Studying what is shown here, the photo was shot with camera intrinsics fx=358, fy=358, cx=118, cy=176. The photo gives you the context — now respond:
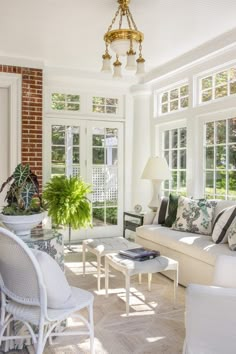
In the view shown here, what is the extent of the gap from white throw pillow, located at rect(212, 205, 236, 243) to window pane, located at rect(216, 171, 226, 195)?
3.13ft

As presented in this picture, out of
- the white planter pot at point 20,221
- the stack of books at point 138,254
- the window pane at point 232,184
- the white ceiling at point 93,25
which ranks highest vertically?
the white ceiling at point 93,25

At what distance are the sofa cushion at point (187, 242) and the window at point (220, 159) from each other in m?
0.86

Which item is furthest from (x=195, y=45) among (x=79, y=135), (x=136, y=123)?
(x=79, y=135)

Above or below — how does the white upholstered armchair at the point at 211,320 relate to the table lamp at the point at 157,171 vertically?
below

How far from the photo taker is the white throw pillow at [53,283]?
6.42 ft

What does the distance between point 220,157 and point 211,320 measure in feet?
11.0

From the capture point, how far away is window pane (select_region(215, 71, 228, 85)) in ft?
15.0

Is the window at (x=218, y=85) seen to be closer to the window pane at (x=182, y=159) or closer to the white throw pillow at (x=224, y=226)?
the window pane at (x=182, y=159)

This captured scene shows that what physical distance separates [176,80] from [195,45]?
3.08 feet

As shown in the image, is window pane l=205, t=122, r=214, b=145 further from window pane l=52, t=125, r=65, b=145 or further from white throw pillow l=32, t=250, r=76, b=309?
white throw pillow l=32, t=250, r=76, b=309

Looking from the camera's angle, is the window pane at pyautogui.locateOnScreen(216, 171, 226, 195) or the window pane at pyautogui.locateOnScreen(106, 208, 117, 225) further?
the window pane at pyautogui.locateOnScreen(106, 208, 117, 225)

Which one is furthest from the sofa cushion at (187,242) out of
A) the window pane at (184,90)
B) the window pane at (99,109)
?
the window pane at (99,109)

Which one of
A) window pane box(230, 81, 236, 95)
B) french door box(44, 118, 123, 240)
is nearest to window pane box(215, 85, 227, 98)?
window pane box(230, 81, 236, 95)

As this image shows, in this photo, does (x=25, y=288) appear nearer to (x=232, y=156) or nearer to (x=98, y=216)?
(x=232, y=156)
